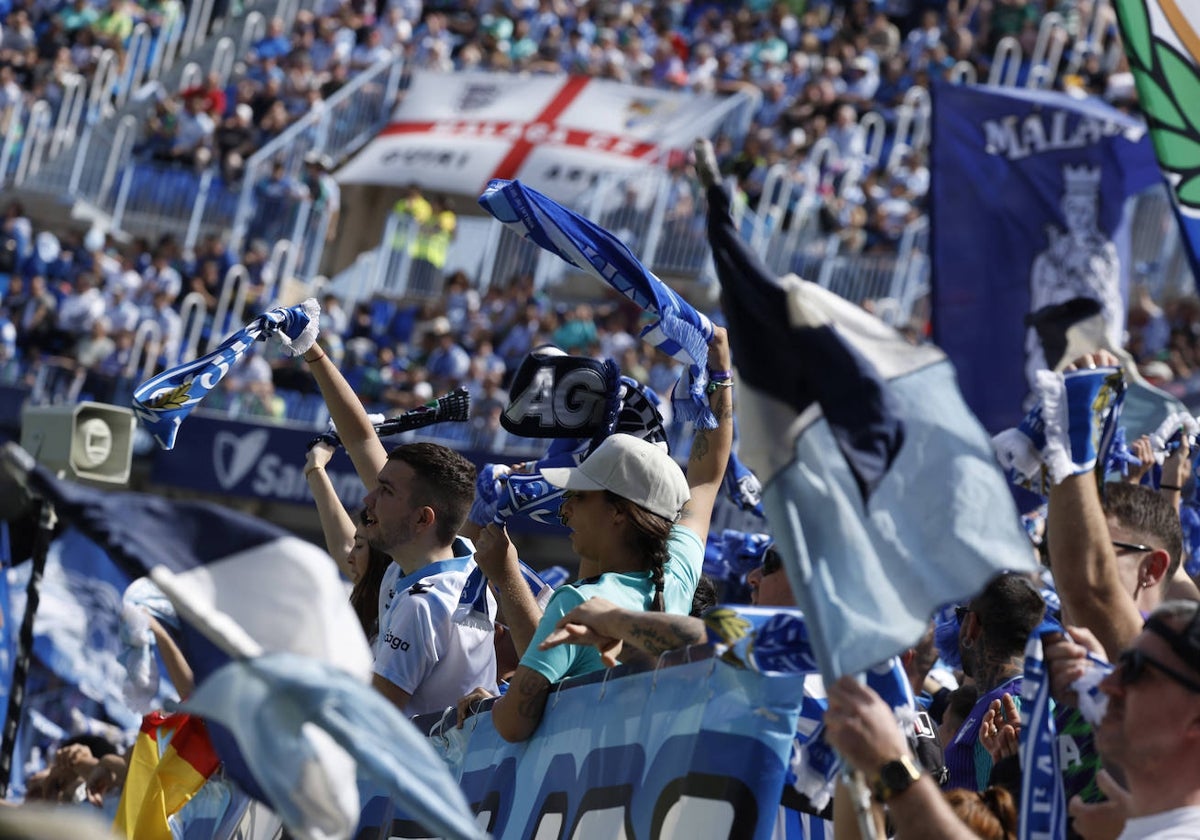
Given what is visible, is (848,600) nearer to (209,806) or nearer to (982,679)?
(982,679)

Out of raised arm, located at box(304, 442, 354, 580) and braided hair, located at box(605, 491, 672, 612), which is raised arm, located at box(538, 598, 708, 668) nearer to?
braided hair, located at box(605, 491, 672, 612)

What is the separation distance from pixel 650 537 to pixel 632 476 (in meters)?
0.16

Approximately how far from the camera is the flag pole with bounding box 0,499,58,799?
18.2 feet

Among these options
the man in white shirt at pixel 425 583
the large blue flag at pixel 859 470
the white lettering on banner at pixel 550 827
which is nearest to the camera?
the large blue flag at pixel 859 470

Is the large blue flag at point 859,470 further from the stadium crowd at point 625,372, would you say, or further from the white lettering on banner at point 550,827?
the white lettering on banner at point 550,827

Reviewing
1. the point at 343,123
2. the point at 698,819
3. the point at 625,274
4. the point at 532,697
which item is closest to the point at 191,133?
the point at 343,123

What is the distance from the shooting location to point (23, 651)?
18.1 ft

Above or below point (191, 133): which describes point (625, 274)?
above

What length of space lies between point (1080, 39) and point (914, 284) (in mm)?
3805

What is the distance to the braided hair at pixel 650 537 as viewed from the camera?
181 inches

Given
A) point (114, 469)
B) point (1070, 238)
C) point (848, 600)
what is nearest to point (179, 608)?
point (848, 600)

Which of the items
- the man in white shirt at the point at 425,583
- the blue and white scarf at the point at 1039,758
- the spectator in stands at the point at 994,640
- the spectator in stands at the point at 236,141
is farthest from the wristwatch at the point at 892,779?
the spectator in stands at the point at 236,141

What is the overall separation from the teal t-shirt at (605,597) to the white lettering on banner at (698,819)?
53cm

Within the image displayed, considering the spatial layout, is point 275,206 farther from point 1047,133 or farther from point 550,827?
point 550,827
